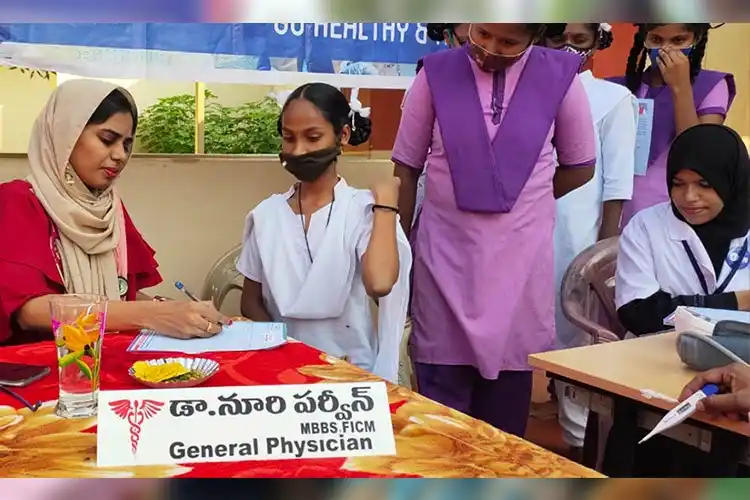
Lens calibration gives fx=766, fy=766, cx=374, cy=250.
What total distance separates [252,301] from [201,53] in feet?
1.70

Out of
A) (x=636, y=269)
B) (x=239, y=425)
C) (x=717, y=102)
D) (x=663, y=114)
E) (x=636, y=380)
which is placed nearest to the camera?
(x=239, y=425)

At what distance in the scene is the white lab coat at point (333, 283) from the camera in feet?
4.25

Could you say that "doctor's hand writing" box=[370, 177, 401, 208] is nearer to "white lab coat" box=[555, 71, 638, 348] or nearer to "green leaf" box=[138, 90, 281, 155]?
"green leaf" box=[138, 90, 281, 155]

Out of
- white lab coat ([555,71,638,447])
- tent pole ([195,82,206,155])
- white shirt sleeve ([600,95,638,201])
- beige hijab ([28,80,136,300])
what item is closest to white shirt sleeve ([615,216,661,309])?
white lab coat ([555,71,638,447])

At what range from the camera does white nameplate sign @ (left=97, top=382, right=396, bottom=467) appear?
0.54 m

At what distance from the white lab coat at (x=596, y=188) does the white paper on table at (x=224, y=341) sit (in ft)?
2.56

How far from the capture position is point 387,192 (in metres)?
1.32

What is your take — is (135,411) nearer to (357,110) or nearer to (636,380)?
(636,380)

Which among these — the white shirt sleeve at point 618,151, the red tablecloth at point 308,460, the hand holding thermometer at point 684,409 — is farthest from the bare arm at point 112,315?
the white shirt sleeve at point 618,151

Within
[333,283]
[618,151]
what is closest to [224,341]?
[333,283]

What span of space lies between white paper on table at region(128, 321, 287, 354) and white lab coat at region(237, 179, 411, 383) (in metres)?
0.20

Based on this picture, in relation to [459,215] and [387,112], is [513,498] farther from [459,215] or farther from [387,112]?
[387,112]

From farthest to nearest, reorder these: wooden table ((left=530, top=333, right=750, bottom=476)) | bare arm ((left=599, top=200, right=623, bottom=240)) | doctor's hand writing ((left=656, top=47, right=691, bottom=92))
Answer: bare arm ((left=599, top=200, right=623, bottom=240)) < doctor's hand writing ((left=656, top=47, right=691, bottom=92)) < wooden table ((left=530, top=333, right=750, bottom=476))

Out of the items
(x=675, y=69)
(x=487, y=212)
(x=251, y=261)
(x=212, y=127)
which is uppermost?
(x=675, y=69)
